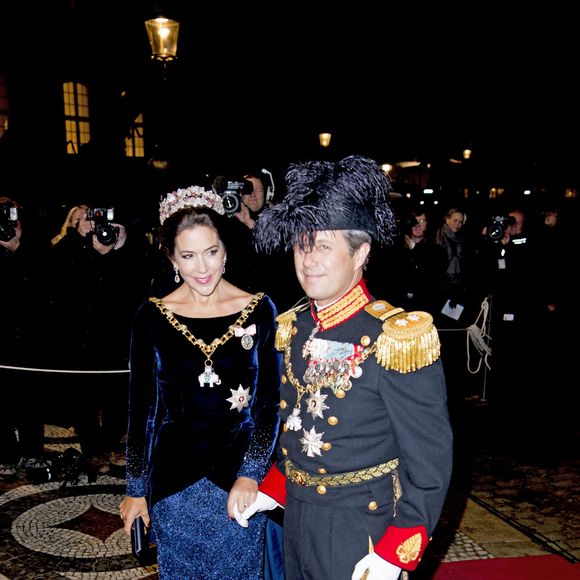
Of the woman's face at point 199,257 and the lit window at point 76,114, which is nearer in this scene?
the woman's face at point 199,257

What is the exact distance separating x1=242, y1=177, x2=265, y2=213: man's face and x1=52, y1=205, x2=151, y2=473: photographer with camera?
3.76 feet

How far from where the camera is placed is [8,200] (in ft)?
17.4

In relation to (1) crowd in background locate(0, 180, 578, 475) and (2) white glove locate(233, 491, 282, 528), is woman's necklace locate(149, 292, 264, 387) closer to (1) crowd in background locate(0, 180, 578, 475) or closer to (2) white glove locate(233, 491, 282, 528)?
(2) white glove locate(233, 491, 282, 528)

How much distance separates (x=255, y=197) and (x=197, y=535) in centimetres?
362

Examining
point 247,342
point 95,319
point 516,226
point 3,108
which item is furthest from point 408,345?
point 3,108

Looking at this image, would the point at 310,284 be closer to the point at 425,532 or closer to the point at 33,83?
the point at 425,532

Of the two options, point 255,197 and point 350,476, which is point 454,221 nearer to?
point 255,197

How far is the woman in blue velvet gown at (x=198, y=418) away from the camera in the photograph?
7.82 ft

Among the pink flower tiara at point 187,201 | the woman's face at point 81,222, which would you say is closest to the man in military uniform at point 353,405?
the pink flower tiara at point 187,201

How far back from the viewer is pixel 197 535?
7.80 ft

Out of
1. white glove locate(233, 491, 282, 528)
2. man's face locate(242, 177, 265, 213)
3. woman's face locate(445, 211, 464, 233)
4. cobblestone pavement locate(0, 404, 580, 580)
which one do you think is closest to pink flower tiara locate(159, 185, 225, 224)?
white glove locate(233, 491, 282, 528)

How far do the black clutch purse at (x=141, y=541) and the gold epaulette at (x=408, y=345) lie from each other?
1.25 metres

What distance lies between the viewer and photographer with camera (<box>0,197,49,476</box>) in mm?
5141

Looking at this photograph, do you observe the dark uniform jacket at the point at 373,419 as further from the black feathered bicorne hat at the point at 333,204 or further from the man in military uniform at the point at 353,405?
the black feathered bicorne hat at the point at 333,204
